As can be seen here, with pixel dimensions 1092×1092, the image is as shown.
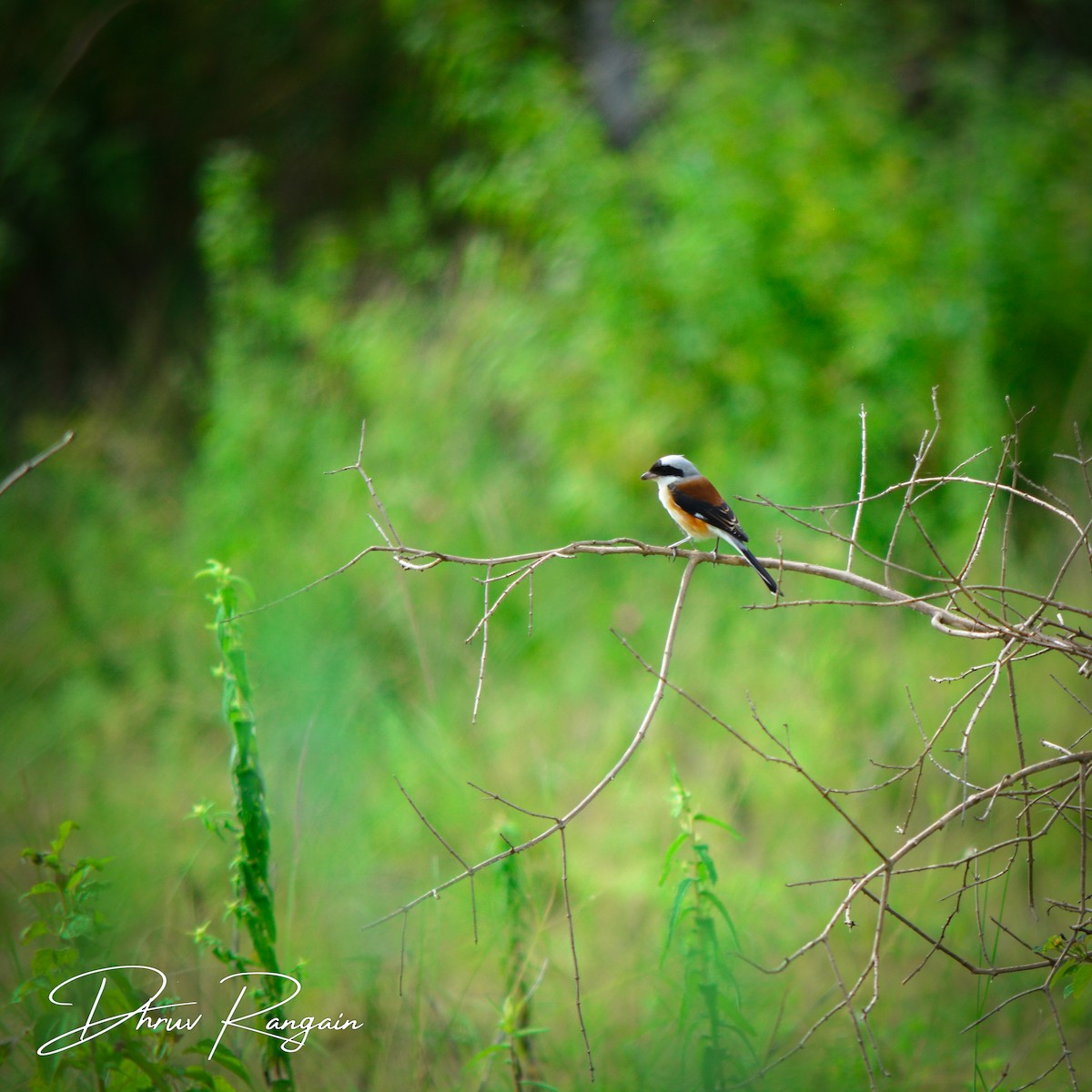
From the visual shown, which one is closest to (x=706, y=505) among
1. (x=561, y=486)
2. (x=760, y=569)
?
(x=760, y=569)

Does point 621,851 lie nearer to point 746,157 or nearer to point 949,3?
point 746,157

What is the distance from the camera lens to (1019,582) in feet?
15.8

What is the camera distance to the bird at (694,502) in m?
3.65

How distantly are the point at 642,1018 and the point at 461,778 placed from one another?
123 cm

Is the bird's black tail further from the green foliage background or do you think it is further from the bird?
the green foliage background

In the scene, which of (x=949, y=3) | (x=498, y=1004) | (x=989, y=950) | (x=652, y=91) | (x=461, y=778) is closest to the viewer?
(x=498, y=1004)

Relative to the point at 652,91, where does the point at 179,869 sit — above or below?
below

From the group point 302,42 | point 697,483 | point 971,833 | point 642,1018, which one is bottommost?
point 971,833

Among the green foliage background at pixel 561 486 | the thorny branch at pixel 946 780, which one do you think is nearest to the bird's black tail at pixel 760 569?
the thorny branch at pixel 946 780

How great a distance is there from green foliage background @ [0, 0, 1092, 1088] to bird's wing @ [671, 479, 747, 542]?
183 millimetres

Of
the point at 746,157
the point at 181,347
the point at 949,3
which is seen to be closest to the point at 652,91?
the point at 746,157

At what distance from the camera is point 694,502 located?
3758 millimetres

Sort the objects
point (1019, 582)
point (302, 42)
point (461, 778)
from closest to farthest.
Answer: point (461, 778) → point (1019, 582) → point (302, 42)

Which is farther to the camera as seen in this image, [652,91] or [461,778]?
[652,91]
